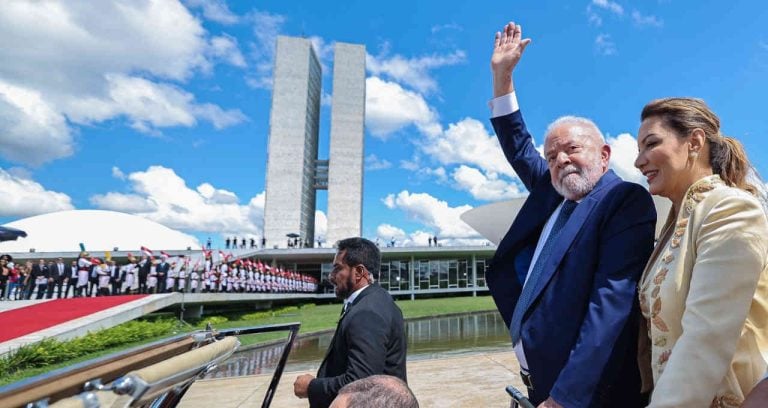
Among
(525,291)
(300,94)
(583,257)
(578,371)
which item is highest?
(300,94)

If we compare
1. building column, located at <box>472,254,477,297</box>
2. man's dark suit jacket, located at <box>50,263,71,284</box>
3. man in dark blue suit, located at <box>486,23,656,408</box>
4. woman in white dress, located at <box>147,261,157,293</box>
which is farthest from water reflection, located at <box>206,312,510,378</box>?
building column, located at <box>472,254,477,297</box>

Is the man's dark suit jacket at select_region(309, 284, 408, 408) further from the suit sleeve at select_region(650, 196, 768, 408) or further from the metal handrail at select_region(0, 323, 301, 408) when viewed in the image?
the suit sleeve at select_region(650, 196, 768, 408)

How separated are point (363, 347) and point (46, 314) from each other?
534 inches

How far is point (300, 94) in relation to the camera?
67.4m

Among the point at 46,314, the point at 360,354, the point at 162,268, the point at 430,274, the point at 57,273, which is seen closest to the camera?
the point at 360,354

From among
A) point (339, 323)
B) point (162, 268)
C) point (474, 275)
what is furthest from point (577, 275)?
point (474, 275)

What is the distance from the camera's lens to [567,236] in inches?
62.2

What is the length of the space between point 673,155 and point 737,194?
0.28m

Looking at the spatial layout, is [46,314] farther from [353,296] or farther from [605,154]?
[605,154]

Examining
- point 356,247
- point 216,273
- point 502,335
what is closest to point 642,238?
point 356,247

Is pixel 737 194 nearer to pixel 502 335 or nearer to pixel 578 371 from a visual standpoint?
pixel 578 371

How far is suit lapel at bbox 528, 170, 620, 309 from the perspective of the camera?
1550mm

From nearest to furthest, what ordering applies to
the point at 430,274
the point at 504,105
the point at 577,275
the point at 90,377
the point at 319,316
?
the point at 90,377, the point at 577,275, the point at 504,105, the point at 319,316, the point at 430,274

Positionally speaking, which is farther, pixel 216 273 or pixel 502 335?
pixel 216 273
